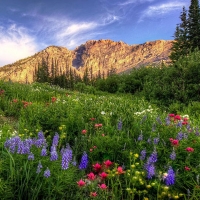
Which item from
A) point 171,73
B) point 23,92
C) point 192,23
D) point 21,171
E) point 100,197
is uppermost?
Answer: point 192,23

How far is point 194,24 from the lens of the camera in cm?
4469

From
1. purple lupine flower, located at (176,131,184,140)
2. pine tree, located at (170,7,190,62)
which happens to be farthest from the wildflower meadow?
pine tree, located at (170,7,190,62)

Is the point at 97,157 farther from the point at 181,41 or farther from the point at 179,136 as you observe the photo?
the point at 181,41

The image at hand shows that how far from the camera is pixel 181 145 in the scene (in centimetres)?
386

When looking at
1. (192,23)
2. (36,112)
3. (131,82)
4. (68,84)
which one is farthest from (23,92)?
(68,84)

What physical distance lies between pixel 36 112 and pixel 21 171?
13.3 ft

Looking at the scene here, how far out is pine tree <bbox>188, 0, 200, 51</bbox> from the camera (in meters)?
Answer: 43.6

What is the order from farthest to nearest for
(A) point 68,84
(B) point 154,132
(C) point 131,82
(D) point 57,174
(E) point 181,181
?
(A) point 68,84 → (C) point 131,82 → (B) point 154,132 → (E) point 181,181 → (D) point 57,174

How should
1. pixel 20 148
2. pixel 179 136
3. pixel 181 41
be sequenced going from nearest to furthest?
pixel 20 148, pixel 179 136, pixel 181 41

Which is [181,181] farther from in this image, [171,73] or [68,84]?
[68,84]

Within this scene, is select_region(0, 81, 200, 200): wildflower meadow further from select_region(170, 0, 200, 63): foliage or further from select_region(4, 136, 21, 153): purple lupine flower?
select_region(170, 0, 200, 63): foliage

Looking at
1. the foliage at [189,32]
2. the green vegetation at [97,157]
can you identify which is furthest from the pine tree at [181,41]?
the green vegetation at [97,157]

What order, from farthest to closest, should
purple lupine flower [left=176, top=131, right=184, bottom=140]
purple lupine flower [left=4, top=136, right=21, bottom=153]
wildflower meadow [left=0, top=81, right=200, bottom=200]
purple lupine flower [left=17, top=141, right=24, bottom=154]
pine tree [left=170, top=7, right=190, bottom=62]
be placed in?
pine tree [left=170, top=7, right=190, bottom=62], purple lupine flower [left=176, top=131, right=184, bottom=140], purple lupine flower [left=4, top=136, right=21, bottom=153], purple lupine flower [left=17, top=141, right=24, bottom=154], wildflower meadow [left=0, top=81, right=200, bottom=200]

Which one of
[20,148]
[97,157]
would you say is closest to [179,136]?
[97,157]
